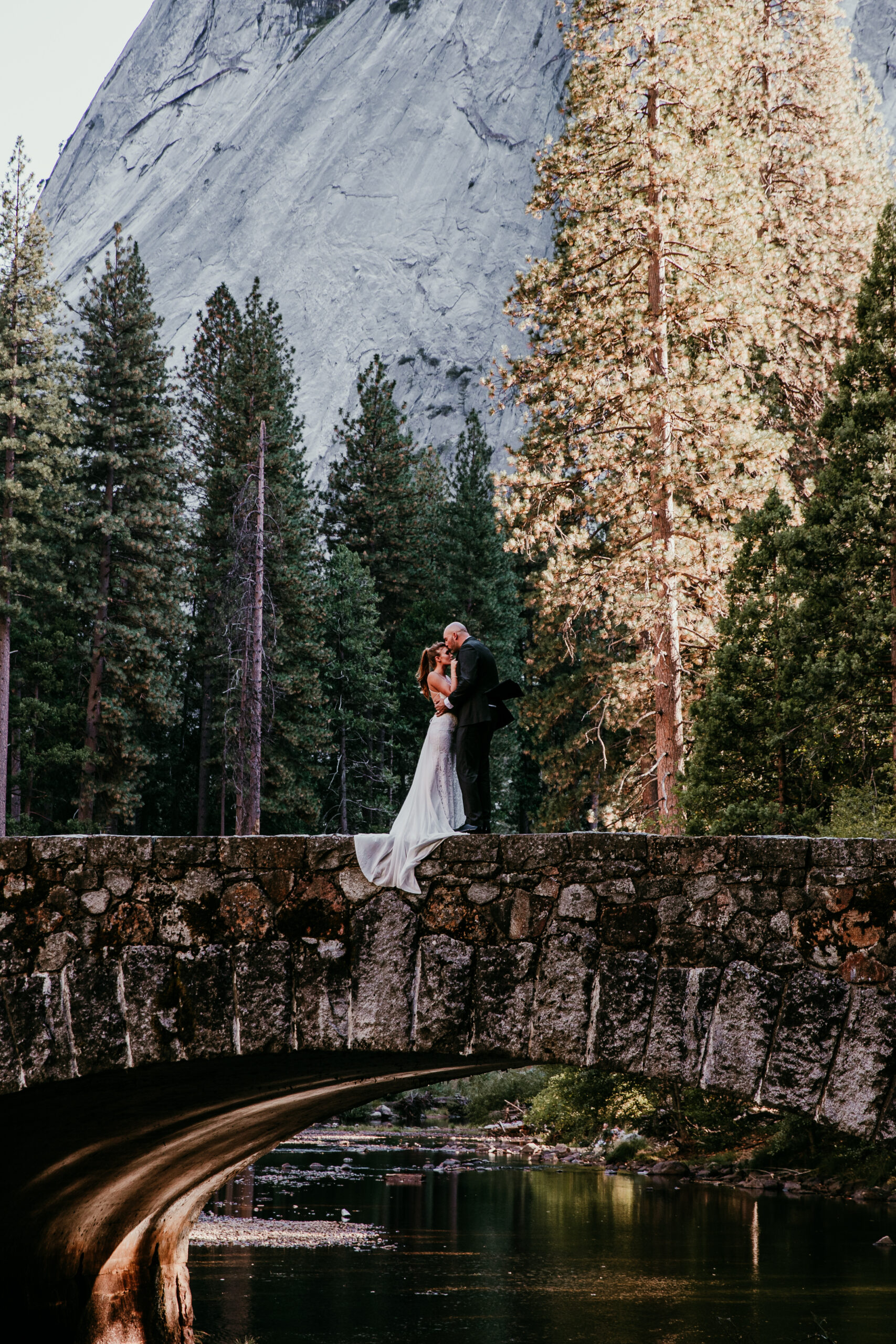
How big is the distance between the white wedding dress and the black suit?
0.19m

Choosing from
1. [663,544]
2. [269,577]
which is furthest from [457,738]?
[269,577]

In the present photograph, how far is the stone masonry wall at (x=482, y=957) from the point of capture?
19.4 feet

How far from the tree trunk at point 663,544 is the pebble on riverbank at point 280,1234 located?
274 inches

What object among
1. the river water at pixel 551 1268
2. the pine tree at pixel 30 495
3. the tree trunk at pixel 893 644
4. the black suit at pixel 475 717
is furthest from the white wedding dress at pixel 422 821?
the pine tree at pixel 30 495

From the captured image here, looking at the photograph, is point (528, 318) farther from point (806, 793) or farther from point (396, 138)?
point (396, 138)

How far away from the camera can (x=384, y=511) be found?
147ft

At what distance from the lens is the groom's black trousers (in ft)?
25.4

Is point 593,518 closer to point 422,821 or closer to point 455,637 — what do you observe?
point 455,637

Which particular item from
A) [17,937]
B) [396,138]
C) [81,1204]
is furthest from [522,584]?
[396,138]

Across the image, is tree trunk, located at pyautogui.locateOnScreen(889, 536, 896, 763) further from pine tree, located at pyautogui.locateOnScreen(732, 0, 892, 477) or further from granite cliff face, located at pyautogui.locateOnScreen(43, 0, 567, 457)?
granite cliff face, located at pyautogui.locateOnScreen(43, 0, 567, 457)

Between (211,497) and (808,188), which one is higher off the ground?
(808,188)

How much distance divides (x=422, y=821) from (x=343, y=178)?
8889cm

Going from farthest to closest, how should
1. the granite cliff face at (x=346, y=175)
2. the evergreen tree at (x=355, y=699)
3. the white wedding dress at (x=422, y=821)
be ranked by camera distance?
the granite cliff face at (x=346, y=175) < the evergreen tree at (x=355, y=699) < the white wedding dress at (x=422, y=821)

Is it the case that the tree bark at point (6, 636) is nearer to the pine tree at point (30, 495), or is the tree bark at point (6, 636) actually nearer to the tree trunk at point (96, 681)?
the pine tree at point (30, 495)
